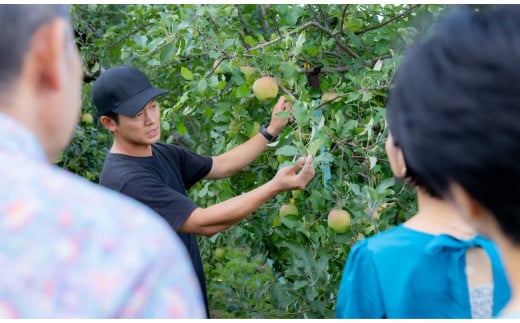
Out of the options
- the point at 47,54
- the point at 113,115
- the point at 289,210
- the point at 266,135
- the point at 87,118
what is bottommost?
the point at 87,118

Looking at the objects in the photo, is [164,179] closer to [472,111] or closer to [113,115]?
[113,115]

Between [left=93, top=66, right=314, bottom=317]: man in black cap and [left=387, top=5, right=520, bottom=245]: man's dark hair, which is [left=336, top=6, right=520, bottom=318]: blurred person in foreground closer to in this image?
[left=387, top=5, right=520, bottom=245]: man's dark hair

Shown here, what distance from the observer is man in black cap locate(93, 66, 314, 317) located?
189 cm

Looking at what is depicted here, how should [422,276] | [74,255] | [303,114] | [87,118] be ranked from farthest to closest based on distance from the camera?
[87,118]
[303,114]
[422,276]
[74,255]

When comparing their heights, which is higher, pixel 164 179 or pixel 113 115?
pixel 113 115

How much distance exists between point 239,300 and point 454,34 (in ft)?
5.80

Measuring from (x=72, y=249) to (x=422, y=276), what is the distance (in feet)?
2.10

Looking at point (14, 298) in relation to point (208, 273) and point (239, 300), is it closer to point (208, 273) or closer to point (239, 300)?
point (239, 300)

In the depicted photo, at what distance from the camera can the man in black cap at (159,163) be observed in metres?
1.89

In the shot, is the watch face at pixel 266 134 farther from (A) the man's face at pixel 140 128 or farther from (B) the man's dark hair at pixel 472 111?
(B) the man's dark hair at pixel 472 111

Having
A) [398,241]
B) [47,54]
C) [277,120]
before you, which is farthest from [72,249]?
[277,120]

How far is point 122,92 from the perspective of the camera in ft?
6.81

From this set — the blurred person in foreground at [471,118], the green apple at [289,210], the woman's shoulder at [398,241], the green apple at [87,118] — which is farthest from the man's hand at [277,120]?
the green apple at [87,118]
